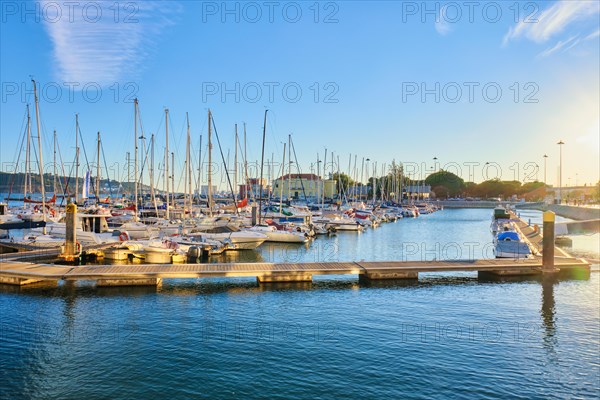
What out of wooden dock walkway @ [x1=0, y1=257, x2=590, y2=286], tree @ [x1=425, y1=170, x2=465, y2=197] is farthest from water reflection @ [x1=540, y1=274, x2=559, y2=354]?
tree @ [x1=425, y1=170, x2=465, y2=197]

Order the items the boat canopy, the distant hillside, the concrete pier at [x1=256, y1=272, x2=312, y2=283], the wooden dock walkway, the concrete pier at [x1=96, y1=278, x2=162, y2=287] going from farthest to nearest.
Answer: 1. the distant hillside
2. the boat canopy
3. the concrete pier at [x1=256, y1=272, x2=312, y2=283]
4. the concrete pier at [x1=96, y1=278, x2=162, y2=287]
5. the wooden dock walkway

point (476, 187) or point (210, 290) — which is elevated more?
point (476, 187)

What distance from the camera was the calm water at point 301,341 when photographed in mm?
12727

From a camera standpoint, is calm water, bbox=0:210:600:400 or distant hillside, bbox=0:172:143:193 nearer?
calm water, bbox=0:210:600:400

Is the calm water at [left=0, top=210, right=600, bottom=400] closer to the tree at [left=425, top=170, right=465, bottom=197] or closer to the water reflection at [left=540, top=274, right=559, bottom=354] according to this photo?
the water reflection at [left=540, top=274, right=559, bottom=354]

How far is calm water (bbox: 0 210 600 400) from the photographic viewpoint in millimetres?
12727

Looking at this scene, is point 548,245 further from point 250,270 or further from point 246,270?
point 246,270

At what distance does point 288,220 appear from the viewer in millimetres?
58594

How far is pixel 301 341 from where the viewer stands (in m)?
16.3

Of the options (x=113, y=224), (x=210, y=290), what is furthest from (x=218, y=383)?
(x=113, y=224)

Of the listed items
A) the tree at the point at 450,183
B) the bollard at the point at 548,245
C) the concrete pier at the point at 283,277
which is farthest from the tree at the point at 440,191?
the concrete pier at the point at 283,277

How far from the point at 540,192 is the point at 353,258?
181 m

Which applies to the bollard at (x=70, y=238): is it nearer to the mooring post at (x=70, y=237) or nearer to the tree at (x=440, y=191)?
the mooring post at (x=70, y=237)

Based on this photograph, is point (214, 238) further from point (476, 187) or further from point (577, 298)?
point (476, 187)
